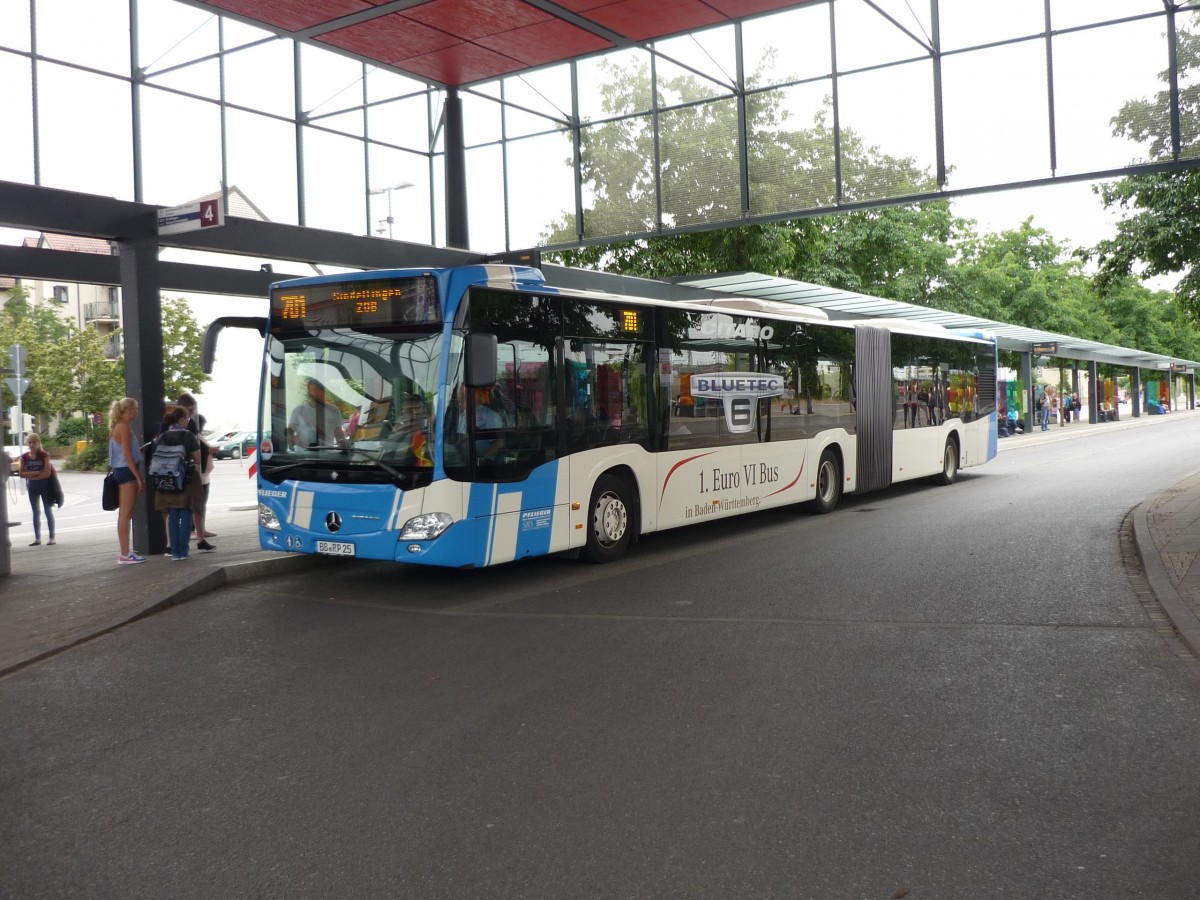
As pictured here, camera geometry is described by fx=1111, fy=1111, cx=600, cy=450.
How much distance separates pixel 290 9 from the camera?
1342 cm

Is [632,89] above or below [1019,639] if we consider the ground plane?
above

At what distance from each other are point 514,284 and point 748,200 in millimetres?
7221

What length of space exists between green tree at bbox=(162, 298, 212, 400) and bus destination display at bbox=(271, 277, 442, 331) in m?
34.8

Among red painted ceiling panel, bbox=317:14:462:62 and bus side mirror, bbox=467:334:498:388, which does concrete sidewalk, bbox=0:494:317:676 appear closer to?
bus side mirror, bbox=467:334:498:388

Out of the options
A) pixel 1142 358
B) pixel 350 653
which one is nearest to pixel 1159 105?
pixel 350 653

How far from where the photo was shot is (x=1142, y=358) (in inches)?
2468

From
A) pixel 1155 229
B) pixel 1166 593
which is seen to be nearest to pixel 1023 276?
pixel 1155 229

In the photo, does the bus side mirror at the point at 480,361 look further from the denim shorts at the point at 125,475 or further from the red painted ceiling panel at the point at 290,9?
the red painted ceiling panel at the point at 290,9

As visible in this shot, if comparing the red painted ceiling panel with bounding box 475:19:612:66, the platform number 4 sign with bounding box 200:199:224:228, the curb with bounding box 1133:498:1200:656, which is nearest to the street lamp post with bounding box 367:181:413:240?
the red painted ceiling panel with bounding box 475:19:612:66

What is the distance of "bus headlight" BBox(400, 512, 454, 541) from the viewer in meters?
9.50

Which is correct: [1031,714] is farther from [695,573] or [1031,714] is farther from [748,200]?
[748,200]

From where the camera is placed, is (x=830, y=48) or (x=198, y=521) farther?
(x=830, y=48)

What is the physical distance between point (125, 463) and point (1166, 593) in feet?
31.8

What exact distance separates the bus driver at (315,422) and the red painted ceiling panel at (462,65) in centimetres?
775
